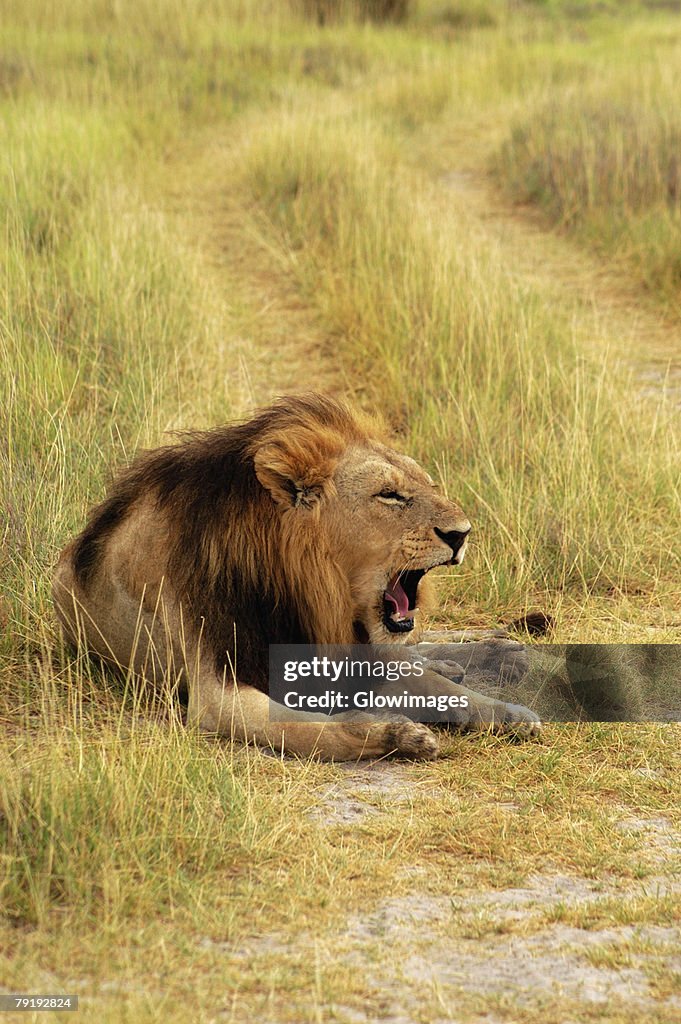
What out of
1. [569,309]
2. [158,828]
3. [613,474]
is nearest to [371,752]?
[158,828]

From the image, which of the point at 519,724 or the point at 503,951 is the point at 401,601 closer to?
the point at 519,724

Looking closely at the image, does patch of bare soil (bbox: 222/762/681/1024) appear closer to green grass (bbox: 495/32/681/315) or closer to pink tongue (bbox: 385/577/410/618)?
pink tongue (bbox: 385/577/410/618)

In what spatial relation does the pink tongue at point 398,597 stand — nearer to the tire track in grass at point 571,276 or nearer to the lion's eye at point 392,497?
the lion's eye at point 392,497

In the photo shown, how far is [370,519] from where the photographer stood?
4062 millimetres

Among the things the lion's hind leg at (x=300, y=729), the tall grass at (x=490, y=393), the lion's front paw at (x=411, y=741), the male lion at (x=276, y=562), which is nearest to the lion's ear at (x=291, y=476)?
the male lion at (x=276, y=562)

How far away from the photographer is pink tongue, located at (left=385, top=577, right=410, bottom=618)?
412 centimetres

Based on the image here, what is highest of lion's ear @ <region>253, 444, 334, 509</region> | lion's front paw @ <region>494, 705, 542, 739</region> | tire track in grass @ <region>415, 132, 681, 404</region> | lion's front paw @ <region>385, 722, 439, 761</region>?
lion's ear @ <region>253, 444, 334, 509</region>

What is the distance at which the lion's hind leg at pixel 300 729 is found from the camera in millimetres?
3902

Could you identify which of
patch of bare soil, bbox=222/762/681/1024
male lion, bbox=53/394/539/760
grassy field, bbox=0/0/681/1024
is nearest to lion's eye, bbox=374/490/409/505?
male lion, bbox=53/394/539/760

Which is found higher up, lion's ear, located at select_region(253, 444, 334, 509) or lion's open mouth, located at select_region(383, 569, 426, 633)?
lion's ear, located at select_region(253, 444, 334, 509)

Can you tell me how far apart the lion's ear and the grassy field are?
2.43ft

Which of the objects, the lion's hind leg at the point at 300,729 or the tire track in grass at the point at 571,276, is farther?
the tire track in grass at the point at 571,276

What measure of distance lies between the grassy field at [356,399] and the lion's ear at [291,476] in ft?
2.43

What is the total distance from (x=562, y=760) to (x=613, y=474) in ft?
7.75
